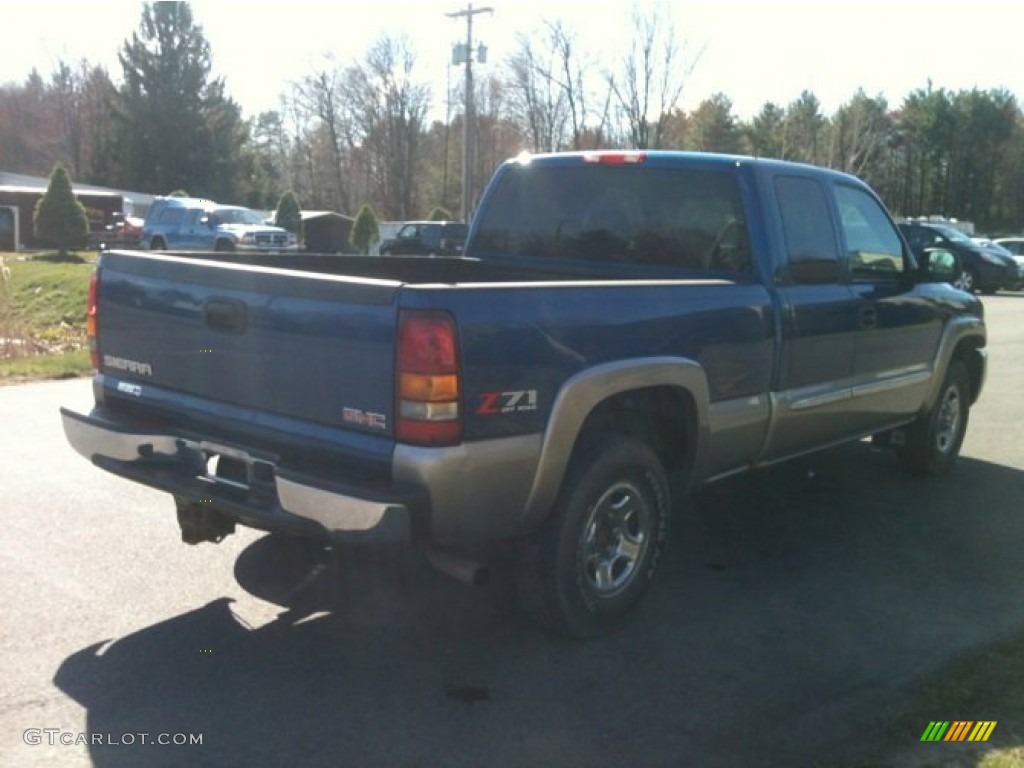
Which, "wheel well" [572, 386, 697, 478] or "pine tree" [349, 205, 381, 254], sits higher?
"pine tree" [349, 205, 381, 254]

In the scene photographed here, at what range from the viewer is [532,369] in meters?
4.11

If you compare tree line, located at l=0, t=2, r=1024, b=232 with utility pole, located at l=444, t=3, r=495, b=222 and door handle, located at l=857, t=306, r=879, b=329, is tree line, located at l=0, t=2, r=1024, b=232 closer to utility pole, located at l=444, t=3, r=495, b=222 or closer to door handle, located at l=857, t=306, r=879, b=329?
utility pole, located at l=444, t=3, r=495, b=222

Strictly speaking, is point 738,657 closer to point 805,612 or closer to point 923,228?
point 805,612

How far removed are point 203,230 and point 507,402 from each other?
99.5 feet

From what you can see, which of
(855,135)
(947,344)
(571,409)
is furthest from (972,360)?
(855,135)

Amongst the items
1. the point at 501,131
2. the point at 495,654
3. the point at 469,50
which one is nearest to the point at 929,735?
the point at 495,654

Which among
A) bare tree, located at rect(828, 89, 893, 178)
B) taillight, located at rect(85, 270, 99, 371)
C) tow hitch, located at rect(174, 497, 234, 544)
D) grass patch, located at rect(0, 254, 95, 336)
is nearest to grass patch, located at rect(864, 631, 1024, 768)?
tow hitch, located at rect(174, 497, 234, 544)

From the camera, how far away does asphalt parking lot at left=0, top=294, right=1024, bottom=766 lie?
372 centimetres

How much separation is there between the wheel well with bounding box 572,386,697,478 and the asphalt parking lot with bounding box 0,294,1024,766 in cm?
71

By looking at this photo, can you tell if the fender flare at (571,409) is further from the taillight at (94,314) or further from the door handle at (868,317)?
the taillight at (94,314)

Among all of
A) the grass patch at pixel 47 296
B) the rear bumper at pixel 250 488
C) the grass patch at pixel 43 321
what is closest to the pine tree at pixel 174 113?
the grass patch at pixel 43 321

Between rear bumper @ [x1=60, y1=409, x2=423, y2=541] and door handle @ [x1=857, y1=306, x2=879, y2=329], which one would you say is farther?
door handle @ [x1=857, y1=306, x2=879, y2=329]

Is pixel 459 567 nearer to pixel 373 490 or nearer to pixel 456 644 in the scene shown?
pixel 373 490

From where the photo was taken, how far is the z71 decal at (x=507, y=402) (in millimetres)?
3945
